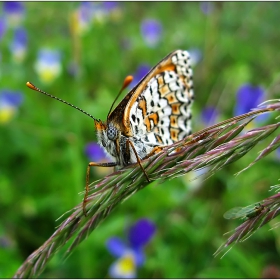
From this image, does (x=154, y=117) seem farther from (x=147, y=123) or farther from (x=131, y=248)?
(x=131, y=248)

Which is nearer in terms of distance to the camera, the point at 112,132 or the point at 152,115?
the point at 112,132

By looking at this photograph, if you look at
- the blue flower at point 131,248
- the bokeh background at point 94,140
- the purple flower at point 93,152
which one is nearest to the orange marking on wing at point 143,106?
→ the bokeh background at point 94,140

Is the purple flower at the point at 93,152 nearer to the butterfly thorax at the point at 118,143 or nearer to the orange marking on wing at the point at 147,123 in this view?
the orange marking on wing at the point at 147,123

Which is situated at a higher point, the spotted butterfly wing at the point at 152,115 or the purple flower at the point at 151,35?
the purple flower at the point at 151,35

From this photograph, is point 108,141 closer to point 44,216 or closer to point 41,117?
point 44,216

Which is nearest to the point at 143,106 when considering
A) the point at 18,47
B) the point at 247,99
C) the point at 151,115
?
the point at 151,115

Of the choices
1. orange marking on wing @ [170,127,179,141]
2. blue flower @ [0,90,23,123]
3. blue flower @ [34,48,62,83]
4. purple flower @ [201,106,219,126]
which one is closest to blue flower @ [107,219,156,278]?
orange marking on wing @ [170,127,179,141]
